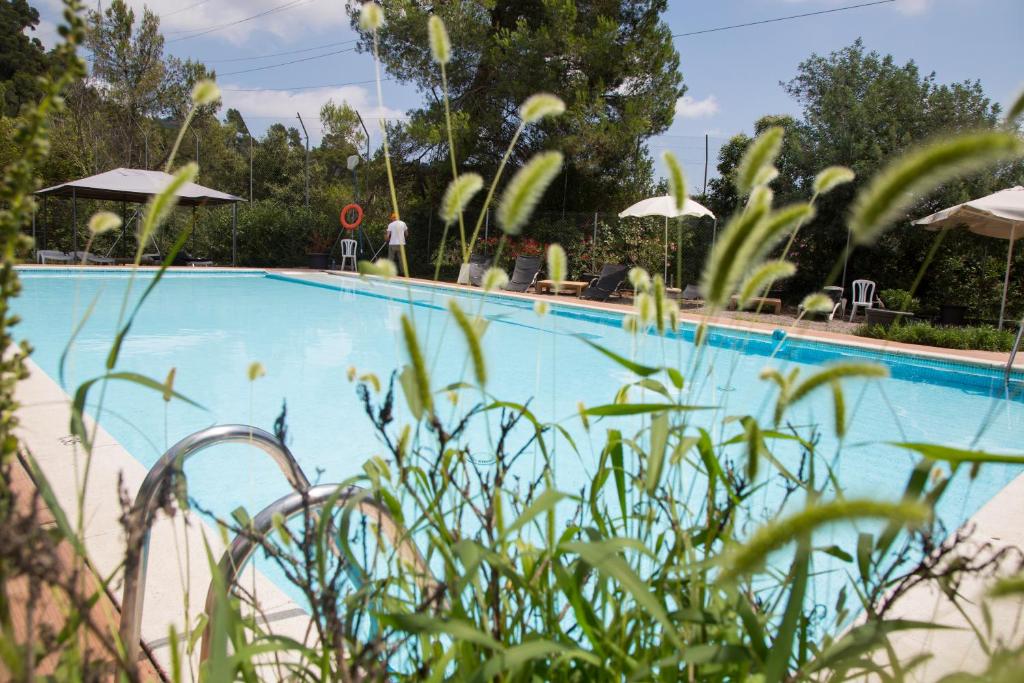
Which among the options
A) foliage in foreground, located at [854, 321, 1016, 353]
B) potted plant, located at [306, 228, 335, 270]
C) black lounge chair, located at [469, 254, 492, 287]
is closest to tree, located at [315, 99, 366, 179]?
potted plant, located at [306, 228, 335, 270]

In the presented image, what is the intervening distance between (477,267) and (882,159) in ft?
29.2

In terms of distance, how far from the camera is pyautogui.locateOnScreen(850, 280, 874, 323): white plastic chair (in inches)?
508

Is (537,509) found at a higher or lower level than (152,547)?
higher

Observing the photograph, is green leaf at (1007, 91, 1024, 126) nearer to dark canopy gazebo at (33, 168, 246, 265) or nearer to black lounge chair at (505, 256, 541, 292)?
black lounge chair at (505, 256, 541, 292)

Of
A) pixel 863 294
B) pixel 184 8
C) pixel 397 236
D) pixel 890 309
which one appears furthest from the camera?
pixel 184 8

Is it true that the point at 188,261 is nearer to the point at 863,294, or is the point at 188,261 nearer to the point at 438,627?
the point at 863,294

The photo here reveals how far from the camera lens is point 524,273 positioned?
15422 mm

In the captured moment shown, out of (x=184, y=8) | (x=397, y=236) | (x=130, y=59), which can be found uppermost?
(x=184, y=8)

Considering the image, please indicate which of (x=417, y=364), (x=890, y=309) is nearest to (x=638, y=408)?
(x=417, y=364)

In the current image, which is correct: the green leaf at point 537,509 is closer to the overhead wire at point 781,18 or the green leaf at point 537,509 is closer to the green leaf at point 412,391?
the green leaf at point 412,391

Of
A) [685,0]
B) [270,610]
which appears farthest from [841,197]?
[270,610]

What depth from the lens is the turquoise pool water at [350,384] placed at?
173 inches

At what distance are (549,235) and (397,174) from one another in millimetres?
4780

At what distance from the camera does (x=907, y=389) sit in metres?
7.34
